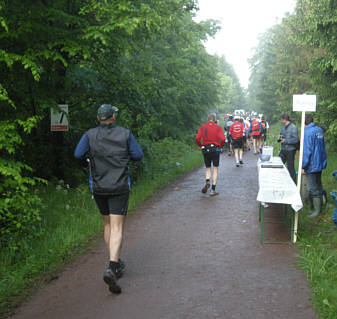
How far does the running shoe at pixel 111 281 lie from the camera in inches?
198

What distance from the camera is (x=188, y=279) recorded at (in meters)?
5.58

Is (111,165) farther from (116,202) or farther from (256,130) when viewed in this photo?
(256,130)

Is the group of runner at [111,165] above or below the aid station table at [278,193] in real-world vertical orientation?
above

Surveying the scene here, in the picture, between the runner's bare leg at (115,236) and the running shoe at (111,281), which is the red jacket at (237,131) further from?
the running shoe at (111,281)

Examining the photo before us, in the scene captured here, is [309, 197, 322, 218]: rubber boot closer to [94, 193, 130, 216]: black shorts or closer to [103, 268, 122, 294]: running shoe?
[94, 193, 130, 216]: black shorts

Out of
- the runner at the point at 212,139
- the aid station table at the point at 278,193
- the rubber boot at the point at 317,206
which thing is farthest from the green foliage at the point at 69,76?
the rubber boot at the point at 317,206

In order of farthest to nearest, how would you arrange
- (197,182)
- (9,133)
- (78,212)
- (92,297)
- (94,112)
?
(197,182) → (94,112) → (78,212) → (9,133) → (92,297)

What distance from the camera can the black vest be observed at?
5.27 metres

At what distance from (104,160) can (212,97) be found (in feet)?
84.4

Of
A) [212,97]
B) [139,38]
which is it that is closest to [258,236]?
[139,38]

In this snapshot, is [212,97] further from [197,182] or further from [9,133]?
[9,133]

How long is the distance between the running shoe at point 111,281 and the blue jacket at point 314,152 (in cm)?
502

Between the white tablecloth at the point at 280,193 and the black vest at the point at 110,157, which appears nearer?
the black vest at the point at 110,157

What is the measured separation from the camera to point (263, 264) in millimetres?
6117
